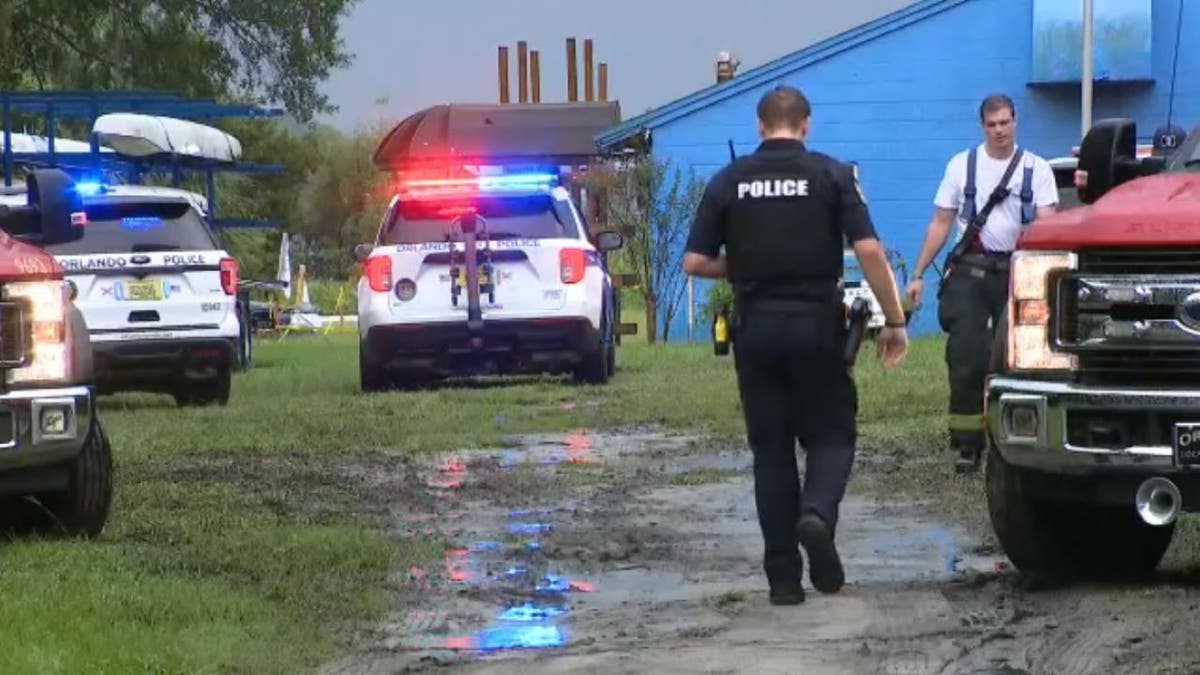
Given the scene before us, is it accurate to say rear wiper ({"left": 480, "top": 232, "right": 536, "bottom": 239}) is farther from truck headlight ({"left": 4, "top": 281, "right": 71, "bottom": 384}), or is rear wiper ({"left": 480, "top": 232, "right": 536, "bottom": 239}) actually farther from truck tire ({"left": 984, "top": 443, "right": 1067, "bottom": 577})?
truck tire ({"left": 984, "top": 443, "right": 1067, "bottom": 577})

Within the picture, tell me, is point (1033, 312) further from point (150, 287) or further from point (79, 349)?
point (150, 287)

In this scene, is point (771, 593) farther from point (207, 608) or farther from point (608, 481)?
point (608, 481)

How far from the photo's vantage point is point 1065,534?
26.9ft

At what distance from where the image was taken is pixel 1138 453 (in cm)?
739

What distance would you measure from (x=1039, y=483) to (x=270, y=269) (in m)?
57.9

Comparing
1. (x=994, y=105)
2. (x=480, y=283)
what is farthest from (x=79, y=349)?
(x=480, y=283)

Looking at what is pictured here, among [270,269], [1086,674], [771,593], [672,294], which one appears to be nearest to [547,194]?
[771,593]

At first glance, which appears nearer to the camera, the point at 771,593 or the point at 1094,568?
the point at 771,593

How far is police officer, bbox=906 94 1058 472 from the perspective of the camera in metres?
11.0

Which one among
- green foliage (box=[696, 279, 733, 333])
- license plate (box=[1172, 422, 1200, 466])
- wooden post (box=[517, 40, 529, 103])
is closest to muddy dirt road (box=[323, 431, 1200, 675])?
license plate (box=[1172, 422, 1200, 466])

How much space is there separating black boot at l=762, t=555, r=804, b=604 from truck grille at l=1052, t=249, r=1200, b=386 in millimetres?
1069

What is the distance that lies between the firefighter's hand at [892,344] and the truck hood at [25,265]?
10.3ft

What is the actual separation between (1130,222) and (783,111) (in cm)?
115

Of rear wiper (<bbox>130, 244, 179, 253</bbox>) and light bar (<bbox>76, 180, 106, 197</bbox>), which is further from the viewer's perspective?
light bar (<bbox>76, 180, 106, 197</bbox>)
